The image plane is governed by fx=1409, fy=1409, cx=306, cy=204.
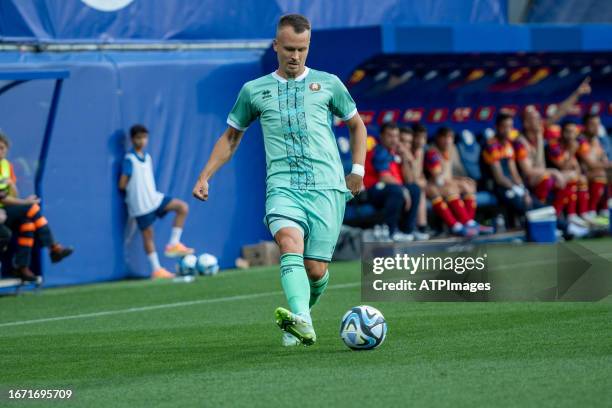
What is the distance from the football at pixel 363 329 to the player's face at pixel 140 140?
839cm

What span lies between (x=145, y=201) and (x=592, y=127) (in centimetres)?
825

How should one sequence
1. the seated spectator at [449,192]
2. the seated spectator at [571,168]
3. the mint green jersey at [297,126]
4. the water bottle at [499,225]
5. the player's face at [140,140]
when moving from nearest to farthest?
1. the mint green jersey at [297,126]
2. the player's face at [140,140]
3. the seated spectator at [449,192]
4. the water bottle at [499,225]
5. the seated spectator at [571,168]

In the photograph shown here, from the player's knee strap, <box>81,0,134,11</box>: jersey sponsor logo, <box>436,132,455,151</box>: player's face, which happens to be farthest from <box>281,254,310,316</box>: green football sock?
<box>436,132,455,151</box>: player's face

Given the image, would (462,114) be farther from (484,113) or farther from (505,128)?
(505,128)

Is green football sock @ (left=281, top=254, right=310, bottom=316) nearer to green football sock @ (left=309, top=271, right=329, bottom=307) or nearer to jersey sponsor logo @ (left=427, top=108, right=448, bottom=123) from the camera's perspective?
green football sock @ (left=309, top=271, right=329, bottom=307)

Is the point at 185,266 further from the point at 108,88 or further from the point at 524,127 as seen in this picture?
the point at 524,127

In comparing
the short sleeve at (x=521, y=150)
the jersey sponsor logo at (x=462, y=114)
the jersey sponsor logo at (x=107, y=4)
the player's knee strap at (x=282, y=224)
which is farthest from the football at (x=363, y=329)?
the jersey sponsor logo at (x=462, y=114)

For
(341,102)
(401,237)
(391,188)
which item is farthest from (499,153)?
(341,102)

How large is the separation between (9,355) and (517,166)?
41.4 ft

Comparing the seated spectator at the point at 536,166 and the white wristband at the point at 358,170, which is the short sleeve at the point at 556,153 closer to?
the seated spectator at the point at 536,166

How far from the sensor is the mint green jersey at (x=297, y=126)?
856 cm

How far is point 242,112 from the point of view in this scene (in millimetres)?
8773

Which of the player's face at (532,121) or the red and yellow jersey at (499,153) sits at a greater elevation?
the player's face at (532,121)

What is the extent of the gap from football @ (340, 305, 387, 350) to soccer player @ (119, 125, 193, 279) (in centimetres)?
840
